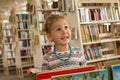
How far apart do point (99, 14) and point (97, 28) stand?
0.96ft

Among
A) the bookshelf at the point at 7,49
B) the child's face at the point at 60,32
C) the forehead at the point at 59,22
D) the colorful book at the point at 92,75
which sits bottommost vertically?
the bookshelf at the point at 7,49

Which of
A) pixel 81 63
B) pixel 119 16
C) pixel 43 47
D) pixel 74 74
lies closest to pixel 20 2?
pixel 43 47

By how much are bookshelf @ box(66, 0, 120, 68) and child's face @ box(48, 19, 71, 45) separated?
87.4 inches

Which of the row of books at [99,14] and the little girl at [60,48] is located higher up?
the row of books at [99,14]

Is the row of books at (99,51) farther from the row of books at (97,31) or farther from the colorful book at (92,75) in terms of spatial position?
the colorful book at (92,75)

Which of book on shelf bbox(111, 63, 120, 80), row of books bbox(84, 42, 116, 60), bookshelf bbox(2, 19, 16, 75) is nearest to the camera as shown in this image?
book on shelf bbox(111, 63, 120, 80)

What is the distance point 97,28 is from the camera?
4.20 m

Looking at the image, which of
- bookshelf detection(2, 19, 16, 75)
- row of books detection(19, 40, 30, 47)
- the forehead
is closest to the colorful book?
the forehead

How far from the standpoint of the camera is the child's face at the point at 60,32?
4.89ft

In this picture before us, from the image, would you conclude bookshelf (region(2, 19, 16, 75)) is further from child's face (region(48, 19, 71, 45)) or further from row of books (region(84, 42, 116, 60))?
child's face (region(48, 19, 71, 45))

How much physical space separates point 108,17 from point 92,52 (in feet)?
2.69

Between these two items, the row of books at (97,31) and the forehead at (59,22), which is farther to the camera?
the row of books at (97,31)

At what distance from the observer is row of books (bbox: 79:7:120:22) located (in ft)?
13.0

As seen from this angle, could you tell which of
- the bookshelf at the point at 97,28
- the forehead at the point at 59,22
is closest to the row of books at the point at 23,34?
the bookshelf at the point at 97,28
